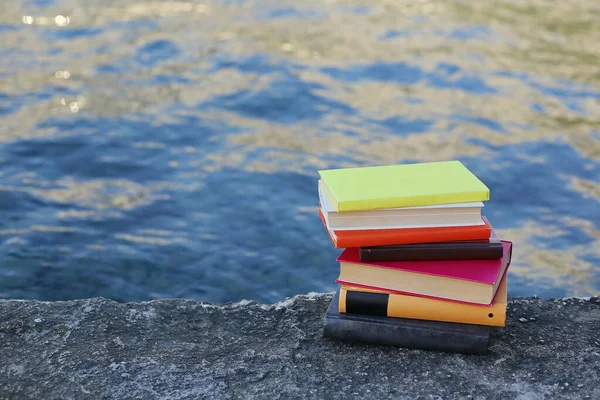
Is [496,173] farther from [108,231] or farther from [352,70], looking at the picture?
[108,231]

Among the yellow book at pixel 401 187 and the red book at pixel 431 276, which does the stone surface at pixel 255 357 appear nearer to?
the red book at pixel 431 276

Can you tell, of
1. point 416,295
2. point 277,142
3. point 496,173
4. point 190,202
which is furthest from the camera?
point 277,142

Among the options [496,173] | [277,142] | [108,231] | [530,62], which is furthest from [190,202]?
[530,62]

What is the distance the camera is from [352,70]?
6.81 m

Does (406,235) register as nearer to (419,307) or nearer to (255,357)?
(419,307)

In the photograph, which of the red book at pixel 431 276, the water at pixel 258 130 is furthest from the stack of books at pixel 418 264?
the water at pixel 258 130

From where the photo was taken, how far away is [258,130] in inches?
225

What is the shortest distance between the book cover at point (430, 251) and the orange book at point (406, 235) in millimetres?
12

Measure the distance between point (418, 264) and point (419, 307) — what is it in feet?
0.36

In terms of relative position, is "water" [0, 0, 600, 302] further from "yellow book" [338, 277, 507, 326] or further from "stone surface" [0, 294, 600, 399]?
"yellow book" [338, 277, 507, 326]

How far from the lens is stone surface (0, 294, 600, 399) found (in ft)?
6.07

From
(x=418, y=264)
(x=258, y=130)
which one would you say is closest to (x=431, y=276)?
(x=418, y=264)

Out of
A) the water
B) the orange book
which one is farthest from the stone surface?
the water

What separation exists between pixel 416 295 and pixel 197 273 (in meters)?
2.28
